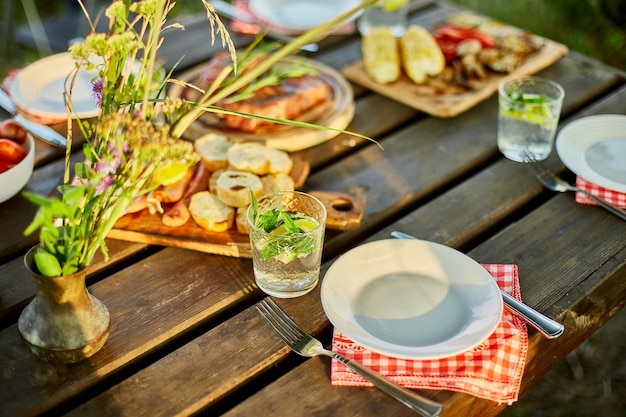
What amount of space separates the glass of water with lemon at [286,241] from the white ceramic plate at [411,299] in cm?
6

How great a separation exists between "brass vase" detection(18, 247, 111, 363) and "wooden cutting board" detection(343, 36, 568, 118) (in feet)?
3.94

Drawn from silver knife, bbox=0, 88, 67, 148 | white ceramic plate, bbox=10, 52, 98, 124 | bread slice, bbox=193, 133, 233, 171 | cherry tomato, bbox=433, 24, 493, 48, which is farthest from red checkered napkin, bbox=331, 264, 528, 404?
cherry tomato, bbox=433, 24, 493, 48

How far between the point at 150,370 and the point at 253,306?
236 millimetres

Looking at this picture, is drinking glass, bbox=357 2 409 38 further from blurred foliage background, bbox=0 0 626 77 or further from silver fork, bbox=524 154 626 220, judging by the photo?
blurred foliage background, bbox=0 0 626 77

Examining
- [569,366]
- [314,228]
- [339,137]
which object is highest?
[314,228]

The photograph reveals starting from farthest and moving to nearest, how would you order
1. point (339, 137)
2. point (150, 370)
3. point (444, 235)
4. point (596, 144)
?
point (339, 137) → point (596, 144) → point (444, 235) → point (150, 370)

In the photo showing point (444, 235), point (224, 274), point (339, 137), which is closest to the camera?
point (224, 274)

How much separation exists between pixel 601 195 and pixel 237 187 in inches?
34.1

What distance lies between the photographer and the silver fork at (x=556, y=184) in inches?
65.0

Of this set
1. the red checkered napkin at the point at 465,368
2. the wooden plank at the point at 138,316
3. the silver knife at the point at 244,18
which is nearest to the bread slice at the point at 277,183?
the wooden plank at the point at 138,316

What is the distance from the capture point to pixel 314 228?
1.37 meters

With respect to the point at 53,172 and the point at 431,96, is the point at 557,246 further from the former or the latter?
the point at 53,172

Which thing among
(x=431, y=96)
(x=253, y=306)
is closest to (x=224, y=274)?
(x=253, y=306)

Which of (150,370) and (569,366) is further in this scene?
(569,366)
